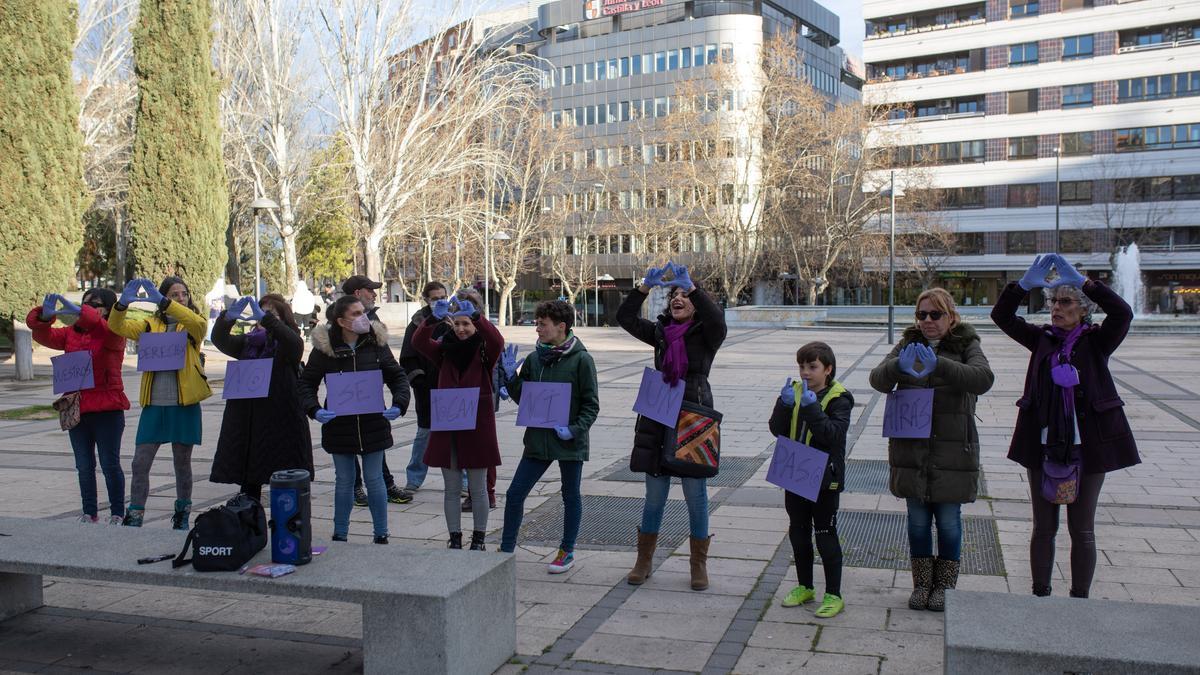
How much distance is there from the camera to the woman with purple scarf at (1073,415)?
16.2 ft

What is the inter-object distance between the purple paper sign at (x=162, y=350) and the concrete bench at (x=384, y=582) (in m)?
1.81

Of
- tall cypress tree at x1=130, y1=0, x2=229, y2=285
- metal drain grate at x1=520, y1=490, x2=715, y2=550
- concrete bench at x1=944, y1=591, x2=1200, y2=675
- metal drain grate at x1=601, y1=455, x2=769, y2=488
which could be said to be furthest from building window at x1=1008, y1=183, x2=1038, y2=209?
concrete bench at x1=944, y1=591, x2=1200, y2=675

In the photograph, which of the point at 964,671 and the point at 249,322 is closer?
the point at 964,671

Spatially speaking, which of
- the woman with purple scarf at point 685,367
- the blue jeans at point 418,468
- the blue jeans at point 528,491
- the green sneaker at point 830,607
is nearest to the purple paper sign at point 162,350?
the blue jeans at point 418,468

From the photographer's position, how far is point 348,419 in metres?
6.39

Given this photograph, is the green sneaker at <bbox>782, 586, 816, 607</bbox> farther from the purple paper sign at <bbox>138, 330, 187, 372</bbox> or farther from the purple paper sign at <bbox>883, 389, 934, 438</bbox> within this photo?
the purple paper sign at <bbox>138, 330, 187, 372</bbox>

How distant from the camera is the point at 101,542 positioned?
516 centimetres

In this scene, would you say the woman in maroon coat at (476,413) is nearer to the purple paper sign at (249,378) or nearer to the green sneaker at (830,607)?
the purple paper sign at (249,378)

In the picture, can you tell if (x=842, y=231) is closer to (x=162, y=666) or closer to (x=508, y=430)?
(x=508, y=430)

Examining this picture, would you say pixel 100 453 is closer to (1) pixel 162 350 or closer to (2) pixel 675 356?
(1) pixel 162 350

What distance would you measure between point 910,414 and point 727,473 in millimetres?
4544

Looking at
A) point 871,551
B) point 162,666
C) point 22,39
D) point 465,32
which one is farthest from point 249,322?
point 465,32

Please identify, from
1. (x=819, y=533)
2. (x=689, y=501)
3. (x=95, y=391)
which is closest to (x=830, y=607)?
(x=819, y=533)

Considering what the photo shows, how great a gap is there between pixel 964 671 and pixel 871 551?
3.07 meters
